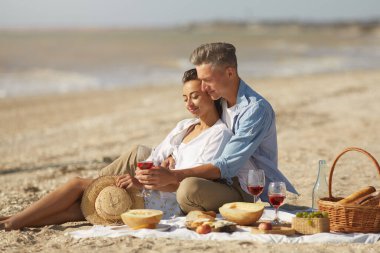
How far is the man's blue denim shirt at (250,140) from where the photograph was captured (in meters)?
6.12

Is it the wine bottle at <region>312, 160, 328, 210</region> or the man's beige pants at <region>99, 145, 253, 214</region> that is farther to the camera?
the wine bottle at <region>312, 160, 328, 210</region>

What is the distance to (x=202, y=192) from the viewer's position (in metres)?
6.18

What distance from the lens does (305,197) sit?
7.71 meters

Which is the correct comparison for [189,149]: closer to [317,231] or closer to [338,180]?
[317,231]

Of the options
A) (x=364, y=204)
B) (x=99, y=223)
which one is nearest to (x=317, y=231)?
(x=364, y=204)

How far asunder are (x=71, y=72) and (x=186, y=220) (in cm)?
2693

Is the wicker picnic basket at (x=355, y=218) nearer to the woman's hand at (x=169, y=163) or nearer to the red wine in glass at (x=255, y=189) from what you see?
the red wine in glass at (x=255, y=189)

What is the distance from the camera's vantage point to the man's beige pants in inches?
241

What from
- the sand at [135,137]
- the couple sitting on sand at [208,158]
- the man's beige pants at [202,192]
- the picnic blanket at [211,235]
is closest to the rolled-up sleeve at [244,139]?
the couple sitting on sand at [208,158]

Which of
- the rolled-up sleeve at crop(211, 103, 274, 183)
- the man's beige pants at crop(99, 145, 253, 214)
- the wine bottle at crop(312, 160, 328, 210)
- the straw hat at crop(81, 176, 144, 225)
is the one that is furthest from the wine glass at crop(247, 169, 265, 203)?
the straw hat at crop(81, 176, 144, 225)

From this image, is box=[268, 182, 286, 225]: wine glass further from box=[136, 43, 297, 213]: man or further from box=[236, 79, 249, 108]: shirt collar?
box=[236, 79, 249, 108]: shirt collar

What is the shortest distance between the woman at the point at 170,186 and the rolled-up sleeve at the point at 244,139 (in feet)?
0.67

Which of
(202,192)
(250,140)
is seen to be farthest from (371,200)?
(202,192)

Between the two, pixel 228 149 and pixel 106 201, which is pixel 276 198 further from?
pixel 106 201
